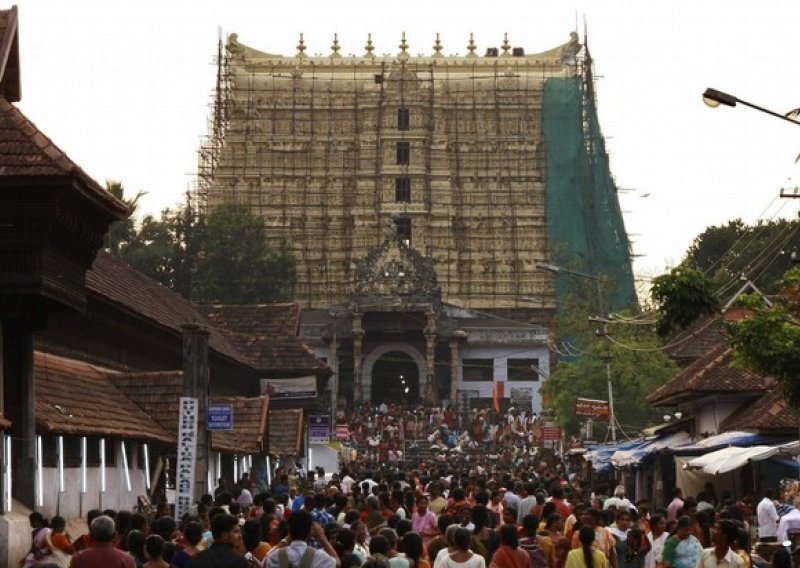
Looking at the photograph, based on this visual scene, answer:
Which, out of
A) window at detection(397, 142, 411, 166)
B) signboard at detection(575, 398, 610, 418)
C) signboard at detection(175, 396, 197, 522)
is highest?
window at detection(397, 142, 411, 166)

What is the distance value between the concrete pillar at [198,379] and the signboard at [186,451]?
0.23 metres

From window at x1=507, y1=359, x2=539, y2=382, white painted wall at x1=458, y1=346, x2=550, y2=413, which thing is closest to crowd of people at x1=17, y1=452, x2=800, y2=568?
white painted wall at x1=458, y1=346, x2=550, y2=413

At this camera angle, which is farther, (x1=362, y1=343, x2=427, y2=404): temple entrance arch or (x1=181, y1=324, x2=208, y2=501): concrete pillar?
(x1=362, y1=343, x2=427, y2=404): temple entrance arch

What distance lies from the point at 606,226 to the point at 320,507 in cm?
7517

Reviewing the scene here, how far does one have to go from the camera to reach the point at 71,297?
23.2 metres

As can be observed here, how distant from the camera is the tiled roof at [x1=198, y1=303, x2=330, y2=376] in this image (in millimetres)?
53438

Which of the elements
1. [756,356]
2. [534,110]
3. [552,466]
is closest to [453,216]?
[534,110]

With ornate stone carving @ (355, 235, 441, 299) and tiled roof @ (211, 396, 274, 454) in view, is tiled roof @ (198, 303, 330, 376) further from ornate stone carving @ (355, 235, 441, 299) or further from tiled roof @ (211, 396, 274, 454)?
ornate stone carving @ (355, 235, 441, 299)

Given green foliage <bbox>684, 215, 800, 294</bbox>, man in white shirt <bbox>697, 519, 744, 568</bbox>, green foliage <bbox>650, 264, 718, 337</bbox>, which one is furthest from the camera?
green foliage <bbox>684, 215, 800, 294</bbox>

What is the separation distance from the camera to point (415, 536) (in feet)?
53.6

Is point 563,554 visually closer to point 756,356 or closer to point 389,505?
point 389,505

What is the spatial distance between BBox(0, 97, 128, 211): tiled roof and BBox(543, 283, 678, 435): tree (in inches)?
1402

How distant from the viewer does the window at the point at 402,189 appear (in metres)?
99.4

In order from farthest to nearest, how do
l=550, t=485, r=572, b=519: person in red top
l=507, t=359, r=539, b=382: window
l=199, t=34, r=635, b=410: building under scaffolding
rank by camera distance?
l=199, t=34, r=635, b=410: building under scaffolding → l=507, t=359, r=539, b=382: window → l=550, t=485, r=572, b=519: person in red top
